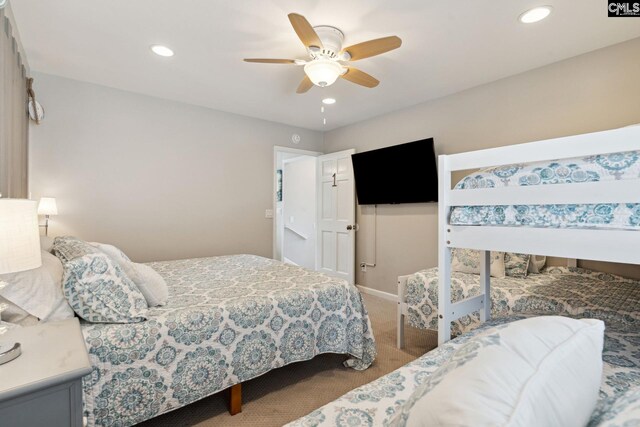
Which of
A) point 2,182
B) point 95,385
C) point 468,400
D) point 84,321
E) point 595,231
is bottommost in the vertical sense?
point 95,385

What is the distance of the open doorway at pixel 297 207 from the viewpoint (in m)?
5.51

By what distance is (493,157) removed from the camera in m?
1.36

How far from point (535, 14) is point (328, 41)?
1363 millimetres

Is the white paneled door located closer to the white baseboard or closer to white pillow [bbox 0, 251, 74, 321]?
the white baseboard

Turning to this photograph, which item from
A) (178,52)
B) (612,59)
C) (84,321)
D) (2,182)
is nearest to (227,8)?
(178,52)

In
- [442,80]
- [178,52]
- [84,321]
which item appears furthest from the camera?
[442,80]

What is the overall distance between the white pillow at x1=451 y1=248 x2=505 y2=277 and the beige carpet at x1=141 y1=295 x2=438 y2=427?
736mm

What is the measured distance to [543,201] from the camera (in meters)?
1.19

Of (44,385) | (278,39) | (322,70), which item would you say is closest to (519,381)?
(44,385)

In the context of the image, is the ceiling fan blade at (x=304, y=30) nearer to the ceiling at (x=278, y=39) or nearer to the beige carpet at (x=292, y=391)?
the ceiling at (x=278, y=39)

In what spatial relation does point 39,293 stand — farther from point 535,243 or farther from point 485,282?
point 485,282

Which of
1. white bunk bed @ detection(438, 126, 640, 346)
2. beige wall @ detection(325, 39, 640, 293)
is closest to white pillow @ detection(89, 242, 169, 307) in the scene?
white bunk bed @ detection(438, 126, 640, 346)

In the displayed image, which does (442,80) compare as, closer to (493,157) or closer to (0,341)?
(493,157)

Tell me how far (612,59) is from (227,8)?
2930mm
